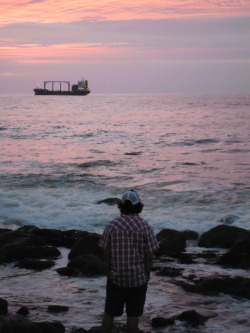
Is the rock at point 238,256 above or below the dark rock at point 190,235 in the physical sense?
above

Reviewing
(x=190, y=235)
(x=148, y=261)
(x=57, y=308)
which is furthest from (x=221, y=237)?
(x=148, y=261)

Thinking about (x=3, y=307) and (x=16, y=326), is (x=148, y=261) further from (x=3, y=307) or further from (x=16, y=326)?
(x=3, y=307)

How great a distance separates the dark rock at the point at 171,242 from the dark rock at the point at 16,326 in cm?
490

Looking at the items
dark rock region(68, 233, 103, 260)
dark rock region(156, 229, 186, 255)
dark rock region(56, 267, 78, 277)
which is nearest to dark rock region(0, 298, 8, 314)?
dark rock region(56, 267, 78, 277)

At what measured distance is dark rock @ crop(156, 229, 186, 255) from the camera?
1052cm

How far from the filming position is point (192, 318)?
6645 millimetres

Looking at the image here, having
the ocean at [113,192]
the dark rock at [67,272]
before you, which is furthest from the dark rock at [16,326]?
the dark rock at [67,272]

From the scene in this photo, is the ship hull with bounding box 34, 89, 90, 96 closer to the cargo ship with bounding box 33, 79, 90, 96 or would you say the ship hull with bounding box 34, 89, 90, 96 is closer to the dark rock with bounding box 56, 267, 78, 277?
the cargo ship with bounding box 33, 79, 90, 96

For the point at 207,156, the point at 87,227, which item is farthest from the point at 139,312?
the point at 207,156

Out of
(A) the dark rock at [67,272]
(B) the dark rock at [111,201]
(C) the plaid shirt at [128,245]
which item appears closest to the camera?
(C) the plaid shirt at [128,245]

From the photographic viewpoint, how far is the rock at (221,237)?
35.9 ft

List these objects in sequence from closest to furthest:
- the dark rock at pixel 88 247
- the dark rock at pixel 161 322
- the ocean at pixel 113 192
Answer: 1. the dark rock at pixel 161 322
2. the ocean at pixel 113 192
3. the dark rock at pixel 88 247

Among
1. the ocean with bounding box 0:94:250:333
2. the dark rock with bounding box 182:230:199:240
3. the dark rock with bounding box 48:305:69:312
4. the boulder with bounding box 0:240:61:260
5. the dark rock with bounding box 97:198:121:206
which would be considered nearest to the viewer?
the dark rock with bounding box 48:305:69:312

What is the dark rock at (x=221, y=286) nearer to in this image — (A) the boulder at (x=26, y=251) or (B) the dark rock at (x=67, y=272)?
(B) the dark rock at (x=67, y=272)
